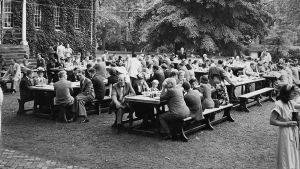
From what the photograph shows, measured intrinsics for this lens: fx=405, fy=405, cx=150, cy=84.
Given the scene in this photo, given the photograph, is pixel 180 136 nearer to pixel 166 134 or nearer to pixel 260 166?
pixel 166 134

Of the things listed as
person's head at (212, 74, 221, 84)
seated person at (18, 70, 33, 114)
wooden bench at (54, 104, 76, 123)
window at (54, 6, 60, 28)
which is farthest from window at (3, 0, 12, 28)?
person's head at (212, 74, 221, 84)

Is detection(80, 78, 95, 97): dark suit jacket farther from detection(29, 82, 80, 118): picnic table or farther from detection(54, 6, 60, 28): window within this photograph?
detection(54, 6, 60, 28): window

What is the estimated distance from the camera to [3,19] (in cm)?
2714

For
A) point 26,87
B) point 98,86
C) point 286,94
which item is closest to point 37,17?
point 26,87

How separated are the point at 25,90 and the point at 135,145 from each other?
4831 millimetres

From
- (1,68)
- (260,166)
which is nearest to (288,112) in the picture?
(260,166)

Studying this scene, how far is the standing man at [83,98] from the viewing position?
452 inches

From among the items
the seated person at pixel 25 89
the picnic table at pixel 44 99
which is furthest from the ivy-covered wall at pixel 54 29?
the picnic table at pixel 44 99

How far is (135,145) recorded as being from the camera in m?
9.21

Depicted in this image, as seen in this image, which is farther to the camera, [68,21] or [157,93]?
[68,21]

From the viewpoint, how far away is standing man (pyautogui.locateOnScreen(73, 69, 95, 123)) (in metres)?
11.5

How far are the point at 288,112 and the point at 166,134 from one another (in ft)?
12.7

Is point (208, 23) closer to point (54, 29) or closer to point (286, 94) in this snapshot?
point (54, 29)

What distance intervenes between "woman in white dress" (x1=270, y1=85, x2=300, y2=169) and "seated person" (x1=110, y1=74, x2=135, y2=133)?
4.79 meters
